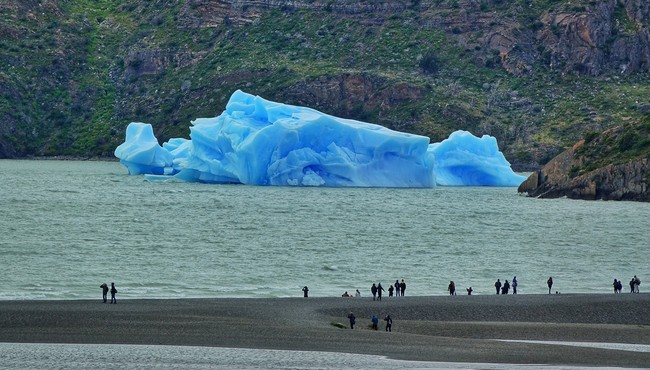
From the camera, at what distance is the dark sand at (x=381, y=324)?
95.2 feet

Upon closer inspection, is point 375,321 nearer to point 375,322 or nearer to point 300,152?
point 375,322

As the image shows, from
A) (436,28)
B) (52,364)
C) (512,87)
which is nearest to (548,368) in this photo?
(52,364)

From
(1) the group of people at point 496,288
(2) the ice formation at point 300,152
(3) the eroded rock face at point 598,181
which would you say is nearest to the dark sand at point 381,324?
(1) the group of people at point 496,288

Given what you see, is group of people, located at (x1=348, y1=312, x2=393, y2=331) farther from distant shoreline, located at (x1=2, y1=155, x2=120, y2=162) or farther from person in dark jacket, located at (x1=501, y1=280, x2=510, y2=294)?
distant shoreline, located at (x1=2, y1=155, x2=120, y2=162)

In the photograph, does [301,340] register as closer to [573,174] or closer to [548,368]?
[548,368]

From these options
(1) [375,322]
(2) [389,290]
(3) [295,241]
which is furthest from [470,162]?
(1) [375,322]

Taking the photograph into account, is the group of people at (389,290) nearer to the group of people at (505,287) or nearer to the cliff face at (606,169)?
the group of people at (505,287)

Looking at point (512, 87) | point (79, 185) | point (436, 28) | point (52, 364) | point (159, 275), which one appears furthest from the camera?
point (436, 28)

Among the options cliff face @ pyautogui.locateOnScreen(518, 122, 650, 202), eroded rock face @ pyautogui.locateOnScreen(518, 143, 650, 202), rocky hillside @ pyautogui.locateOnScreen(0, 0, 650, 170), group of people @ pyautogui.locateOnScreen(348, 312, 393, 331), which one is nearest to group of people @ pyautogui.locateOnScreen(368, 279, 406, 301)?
group of people @ pyautogui.locateOnScreen(348, 312, 393, 331)

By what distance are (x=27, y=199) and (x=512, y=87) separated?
63752 millimetres

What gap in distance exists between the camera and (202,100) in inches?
5157

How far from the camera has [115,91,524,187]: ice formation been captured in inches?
3132

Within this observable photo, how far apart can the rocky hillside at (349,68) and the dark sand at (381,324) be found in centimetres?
8075

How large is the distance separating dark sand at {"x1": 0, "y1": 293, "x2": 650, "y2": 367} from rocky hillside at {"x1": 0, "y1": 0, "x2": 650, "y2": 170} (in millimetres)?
80750
